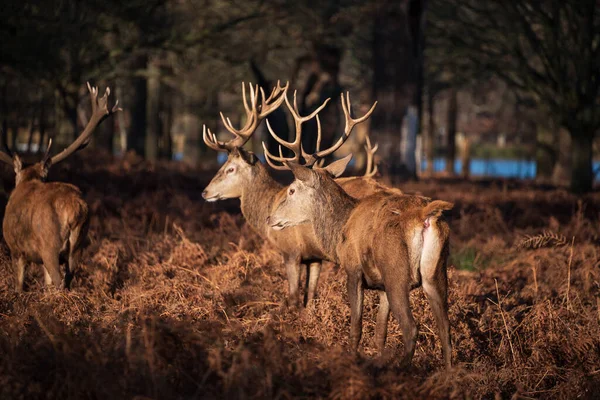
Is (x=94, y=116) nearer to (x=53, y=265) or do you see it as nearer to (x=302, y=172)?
(x=53, y=265)

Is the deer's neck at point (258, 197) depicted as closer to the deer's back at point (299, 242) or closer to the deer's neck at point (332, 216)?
the deer's back at point (299, 242)

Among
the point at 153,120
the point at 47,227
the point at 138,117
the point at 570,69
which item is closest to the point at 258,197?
the point at 47,227

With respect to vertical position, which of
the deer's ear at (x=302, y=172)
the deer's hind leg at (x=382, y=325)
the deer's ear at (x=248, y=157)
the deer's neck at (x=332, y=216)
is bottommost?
the deer's hind leg at (x=382, y=325)

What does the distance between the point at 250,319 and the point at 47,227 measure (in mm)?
2109

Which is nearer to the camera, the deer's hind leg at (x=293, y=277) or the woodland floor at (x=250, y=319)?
the woodland floor at (x=250, y=319)

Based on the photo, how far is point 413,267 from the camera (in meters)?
5.93

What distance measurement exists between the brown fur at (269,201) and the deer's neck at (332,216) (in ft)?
2.86

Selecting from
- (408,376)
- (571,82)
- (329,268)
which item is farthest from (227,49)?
(408,376)

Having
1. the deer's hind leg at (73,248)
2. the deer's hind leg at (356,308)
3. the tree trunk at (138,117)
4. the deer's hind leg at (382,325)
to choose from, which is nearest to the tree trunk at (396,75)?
the tree trunk at (138,117)

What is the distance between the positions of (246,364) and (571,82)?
47.0ft

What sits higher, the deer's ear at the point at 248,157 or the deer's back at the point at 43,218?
the deer's ear at the point at 248,157

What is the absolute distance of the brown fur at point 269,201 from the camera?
796cm

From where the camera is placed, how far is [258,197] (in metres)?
8.92

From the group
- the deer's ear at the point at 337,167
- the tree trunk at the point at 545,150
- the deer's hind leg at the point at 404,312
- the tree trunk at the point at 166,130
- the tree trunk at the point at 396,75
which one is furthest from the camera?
the tree trunk at the point at 166,130
